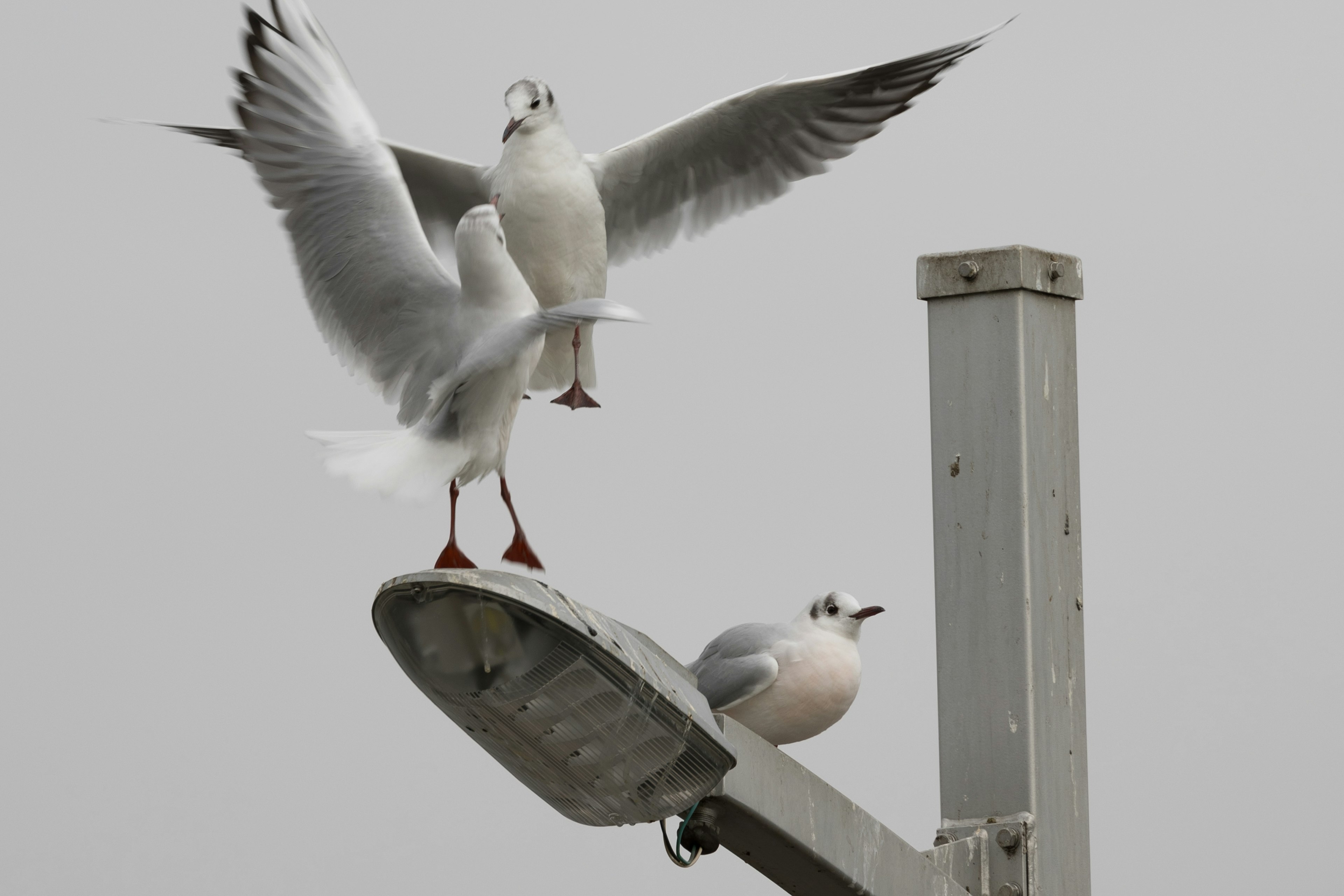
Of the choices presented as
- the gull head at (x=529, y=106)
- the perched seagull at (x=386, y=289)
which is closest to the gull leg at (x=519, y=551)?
the perched seagull at (x=386, y=289)

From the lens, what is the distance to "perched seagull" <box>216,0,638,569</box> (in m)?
→ 2.90

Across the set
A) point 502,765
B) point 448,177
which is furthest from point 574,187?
point 502,765

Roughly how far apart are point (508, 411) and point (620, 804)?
35.1 inches

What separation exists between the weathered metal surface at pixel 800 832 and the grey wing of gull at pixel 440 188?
7.56 ft

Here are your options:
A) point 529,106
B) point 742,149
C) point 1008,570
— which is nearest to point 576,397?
point 529,106

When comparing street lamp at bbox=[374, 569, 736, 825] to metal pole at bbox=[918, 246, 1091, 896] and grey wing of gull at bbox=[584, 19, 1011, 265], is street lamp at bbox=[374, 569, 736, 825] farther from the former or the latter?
grey wing of gull at bbox=[584, 19, 1011, 265]

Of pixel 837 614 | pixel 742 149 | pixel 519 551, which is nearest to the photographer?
pixel 519 551

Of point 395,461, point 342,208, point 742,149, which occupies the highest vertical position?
point 742,149

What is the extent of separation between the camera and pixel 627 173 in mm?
4996

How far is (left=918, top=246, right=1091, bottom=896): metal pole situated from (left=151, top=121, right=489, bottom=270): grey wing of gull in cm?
169

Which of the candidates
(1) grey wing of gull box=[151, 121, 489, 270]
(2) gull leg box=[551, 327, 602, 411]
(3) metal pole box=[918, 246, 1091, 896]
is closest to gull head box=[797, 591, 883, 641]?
(3) metal pole box=[918, 246, 1091, 896]

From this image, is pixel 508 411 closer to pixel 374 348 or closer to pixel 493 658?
pixel 374 348

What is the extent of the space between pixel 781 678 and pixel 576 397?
3.16 ft

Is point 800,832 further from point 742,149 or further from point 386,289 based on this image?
point 742,149
